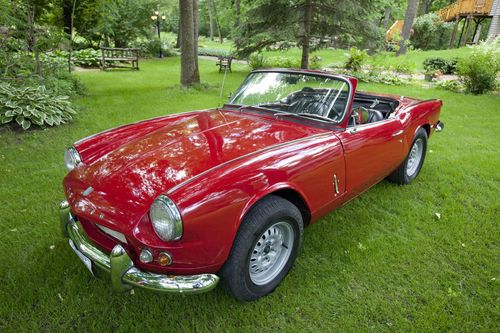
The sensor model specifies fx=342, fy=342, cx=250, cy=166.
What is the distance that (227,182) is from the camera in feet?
6.63

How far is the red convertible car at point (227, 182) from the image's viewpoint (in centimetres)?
191

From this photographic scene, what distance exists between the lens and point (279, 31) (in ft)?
32.1

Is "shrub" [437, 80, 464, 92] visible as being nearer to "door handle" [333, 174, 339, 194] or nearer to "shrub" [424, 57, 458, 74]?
"shrub" [424, 57, 458, 74]

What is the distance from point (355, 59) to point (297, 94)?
1139 centimetres

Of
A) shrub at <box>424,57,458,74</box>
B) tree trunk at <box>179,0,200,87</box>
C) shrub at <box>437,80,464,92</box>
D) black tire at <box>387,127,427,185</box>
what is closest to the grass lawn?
black tire at <box>387,127,427,185</box>

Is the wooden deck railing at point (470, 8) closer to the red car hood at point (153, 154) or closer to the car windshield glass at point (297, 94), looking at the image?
the car windshield glass at point (297, 94)

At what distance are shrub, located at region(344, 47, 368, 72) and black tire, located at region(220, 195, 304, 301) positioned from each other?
12.5m

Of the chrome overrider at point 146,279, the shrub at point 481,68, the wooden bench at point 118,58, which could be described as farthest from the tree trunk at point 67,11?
the shrub at point 481,68

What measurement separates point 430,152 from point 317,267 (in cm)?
359

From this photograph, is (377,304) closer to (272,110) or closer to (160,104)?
(272,110)

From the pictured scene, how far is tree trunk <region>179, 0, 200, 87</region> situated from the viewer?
30.9 ft

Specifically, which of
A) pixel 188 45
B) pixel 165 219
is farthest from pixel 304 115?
pixel 188 45

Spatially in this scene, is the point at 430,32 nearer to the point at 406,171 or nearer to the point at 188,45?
the point at 188,45

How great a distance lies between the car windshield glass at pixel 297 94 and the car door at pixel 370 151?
254mm
